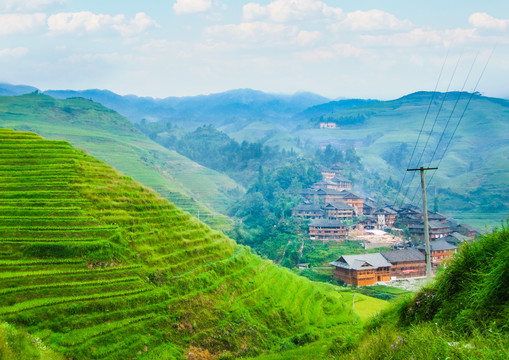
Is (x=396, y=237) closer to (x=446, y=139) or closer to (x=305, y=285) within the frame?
(x=305, y=285)

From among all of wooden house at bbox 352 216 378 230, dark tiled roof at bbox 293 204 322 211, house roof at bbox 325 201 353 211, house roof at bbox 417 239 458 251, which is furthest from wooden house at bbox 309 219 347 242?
house roof at bbox 417 239 458 251

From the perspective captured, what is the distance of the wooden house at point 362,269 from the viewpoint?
36.8 m

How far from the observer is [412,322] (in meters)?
7.12

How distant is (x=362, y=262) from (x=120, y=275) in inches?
1055

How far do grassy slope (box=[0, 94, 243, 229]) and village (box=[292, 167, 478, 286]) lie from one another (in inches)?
559

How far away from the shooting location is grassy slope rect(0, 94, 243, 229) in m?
70.7

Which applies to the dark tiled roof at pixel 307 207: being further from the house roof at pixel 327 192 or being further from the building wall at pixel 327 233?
the building wall at pixel 327 233

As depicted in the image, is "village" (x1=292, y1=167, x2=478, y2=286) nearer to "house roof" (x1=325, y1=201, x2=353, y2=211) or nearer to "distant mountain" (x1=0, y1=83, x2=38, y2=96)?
"house roof" (x1=325, y1=201, x2=353, y2=211)

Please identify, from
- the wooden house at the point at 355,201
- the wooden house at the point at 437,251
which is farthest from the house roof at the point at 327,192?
the wooden house at the point at 437,251

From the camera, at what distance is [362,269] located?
36844mm

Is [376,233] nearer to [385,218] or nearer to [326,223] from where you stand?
[385,218]

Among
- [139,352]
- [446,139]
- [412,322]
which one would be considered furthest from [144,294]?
[446,139]

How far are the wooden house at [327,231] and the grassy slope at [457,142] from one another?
859 inches

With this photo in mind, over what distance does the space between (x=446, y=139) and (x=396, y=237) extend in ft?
263
